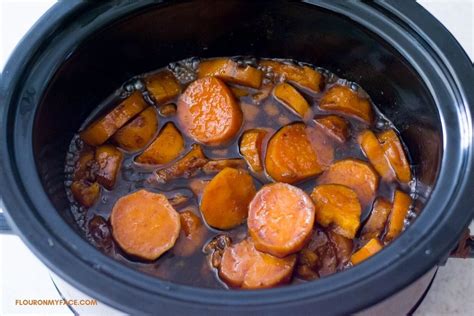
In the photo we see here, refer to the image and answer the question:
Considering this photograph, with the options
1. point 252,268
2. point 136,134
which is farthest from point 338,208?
point 136,134

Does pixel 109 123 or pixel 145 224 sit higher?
pixel 109 123

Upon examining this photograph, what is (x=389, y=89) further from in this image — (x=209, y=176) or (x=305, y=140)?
(x=209, y=176)

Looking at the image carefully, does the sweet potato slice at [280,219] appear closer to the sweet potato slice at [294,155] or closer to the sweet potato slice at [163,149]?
the sweet potato slice at [294,155]

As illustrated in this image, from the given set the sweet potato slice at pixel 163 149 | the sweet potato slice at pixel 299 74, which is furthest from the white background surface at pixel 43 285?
the sweet potato slice at pixel 299 74

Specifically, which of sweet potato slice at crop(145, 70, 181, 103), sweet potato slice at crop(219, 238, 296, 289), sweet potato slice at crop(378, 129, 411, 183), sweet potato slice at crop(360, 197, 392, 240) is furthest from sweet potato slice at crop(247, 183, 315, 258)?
sweet potato slice at crop(145, 70, 181, 103)

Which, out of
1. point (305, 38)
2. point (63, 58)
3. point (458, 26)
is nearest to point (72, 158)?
point (63, 58)

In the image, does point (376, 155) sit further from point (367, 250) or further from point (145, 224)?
point (145, 224)

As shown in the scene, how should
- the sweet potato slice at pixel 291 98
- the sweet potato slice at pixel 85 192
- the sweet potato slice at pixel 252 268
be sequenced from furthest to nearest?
the sweet potato slice at pixel 291 98 < the sweet potato slice at pixel 85 192 < the sweet potato slice at pixel 252 268
